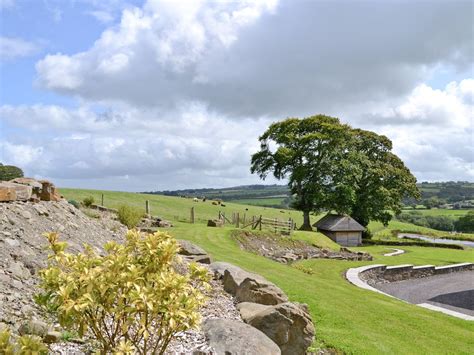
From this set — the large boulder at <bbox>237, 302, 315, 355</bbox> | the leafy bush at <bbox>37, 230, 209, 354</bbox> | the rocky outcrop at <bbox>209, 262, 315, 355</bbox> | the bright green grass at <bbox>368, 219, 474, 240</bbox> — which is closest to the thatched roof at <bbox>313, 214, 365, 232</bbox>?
the bright green grass at <bbox>368, 219, 474, 240</bbox>

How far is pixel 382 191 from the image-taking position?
162 ft

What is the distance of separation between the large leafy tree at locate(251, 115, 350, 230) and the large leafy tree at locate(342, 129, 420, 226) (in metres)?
2.13

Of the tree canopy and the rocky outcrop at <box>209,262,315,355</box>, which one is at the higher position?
the tree canopy

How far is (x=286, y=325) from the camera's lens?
24.3 ft

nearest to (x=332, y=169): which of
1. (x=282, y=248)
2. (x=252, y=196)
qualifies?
(x=282, y=248)

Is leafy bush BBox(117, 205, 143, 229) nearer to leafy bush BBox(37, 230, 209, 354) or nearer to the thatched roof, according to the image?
leafy bush BBox(37, 230, 209, 354)

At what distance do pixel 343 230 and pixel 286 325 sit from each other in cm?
4045

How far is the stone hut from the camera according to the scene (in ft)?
151

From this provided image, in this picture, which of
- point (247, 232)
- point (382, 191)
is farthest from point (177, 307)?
point (382, 191)

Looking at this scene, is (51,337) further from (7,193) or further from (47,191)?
(47,191)

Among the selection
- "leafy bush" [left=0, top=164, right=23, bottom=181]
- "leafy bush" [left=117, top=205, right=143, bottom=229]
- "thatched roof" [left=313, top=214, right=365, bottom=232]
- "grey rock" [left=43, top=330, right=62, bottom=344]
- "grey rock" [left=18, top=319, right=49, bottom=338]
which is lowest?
"thatched roof" [left=313, top=214, right=365, bottom=232]

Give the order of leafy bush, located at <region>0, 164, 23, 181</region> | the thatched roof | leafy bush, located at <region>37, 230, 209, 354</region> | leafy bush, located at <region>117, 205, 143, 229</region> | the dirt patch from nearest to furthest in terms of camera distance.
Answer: leafy bush, located at <region>37, 230, 209, 354</region>
leafy bush, located at <region>117, 205, 143, 229</region>
the dirt patch
leafy bush, located at <region>0, 164, 23, 181</region>
the thatched roof

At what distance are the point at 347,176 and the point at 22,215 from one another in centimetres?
4112

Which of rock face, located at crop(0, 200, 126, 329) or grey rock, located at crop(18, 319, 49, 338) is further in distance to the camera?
rock face, located at crop(0, 200, 126, 329)
